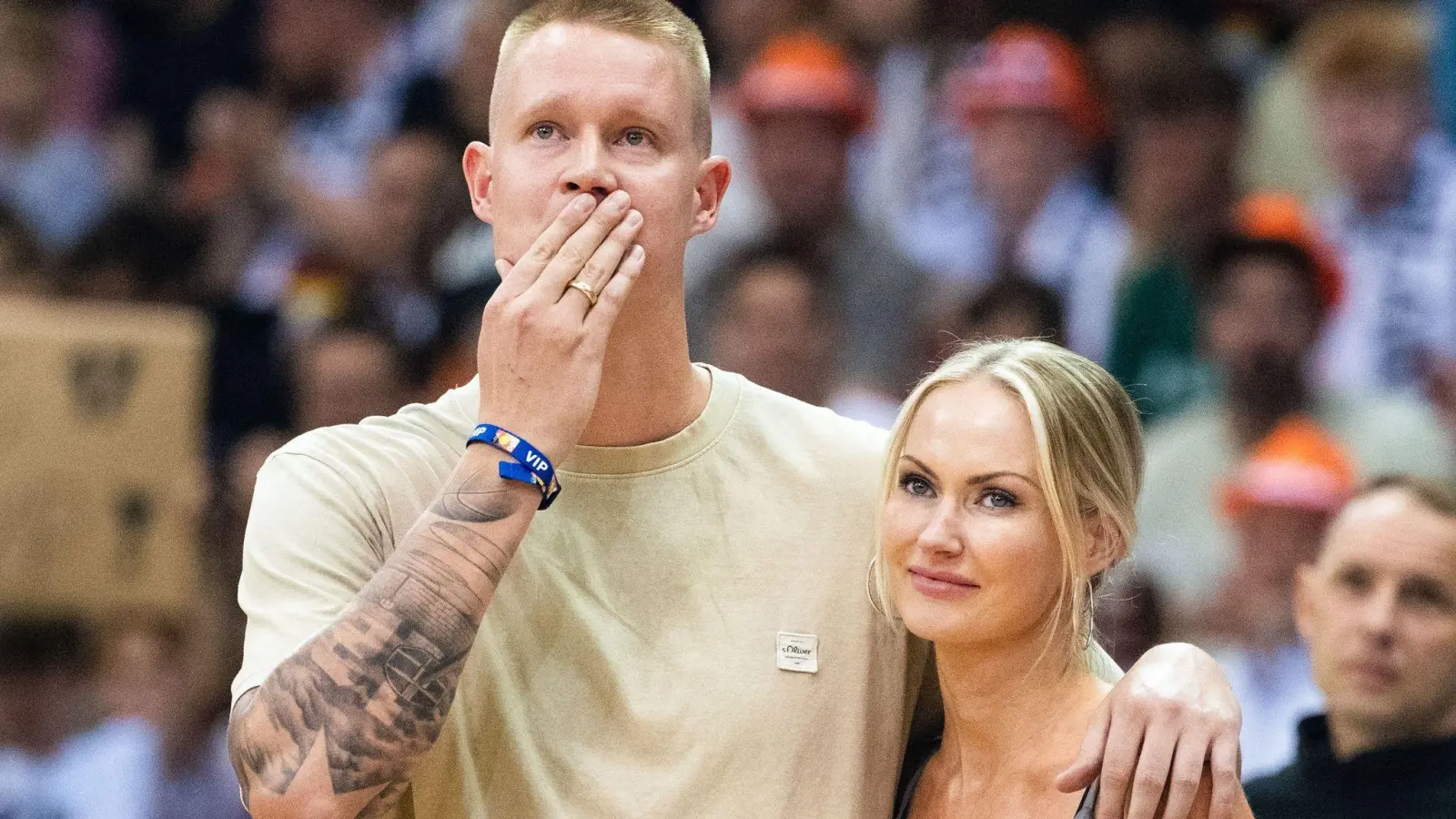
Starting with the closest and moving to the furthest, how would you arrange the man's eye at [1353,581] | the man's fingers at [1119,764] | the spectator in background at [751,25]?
1. the man's fingers at [1119,764]
2. the man's eye at [1353,581]
3. the spectator in background at [751,25]

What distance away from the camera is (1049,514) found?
7.80 feet

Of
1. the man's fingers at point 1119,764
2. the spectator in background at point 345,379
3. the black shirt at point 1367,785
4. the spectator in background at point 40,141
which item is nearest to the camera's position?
the man's fingers at point 1119,764

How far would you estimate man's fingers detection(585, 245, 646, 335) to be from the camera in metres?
2.27

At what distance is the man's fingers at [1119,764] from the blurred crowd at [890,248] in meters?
2.47

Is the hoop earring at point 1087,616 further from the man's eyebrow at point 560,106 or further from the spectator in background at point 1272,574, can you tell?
the spectator in background at point 1272,574

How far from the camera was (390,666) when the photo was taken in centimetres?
214

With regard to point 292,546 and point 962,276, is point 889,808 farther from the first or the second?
point 962,276

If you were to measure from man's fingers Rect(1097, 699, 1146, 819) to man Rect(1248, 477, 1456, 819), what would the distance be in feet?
5.16

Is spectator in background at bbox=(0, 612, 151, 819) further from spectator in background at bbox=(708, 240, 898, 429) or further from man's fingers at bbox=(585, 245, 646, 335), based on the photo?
man's fingers at bbox=(585, 245, 646, 335)

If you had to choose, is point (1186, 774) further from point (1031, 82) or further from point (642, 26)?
point (1031, 82)

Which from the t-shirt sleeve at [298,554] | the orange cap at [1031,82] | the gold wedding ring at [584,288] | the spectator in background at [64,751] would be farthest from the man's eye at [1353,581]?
the spectator in background at [64,751]

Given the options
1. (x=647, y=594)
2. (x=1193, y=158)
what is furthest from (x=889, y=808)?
Result: (x=1193, y=158)

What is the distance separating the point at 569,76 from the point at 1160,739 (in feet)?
3.48

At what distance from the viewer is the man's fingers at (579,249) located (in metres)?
2.26
